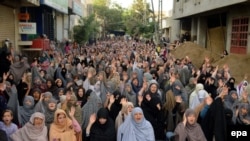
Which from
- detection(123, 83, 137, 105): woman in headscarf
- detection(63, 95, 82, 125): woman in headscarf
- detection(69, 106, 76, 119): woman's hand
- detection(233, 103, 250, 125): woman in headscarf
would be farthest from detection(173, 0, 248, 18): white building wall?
detection(69, 106, 76, 119): woman's hand

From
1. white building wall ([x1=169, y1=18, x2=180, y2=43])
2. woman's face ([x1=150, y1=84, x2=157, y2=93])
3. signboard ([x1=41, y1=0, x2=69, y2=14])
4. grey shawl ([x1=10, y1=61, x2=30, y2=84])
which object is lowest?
woman's face ([x1=150, y1=84, x2=157, y2=93])

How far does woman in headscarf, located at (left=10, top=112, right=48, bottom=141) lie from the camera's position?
4879 millimetres

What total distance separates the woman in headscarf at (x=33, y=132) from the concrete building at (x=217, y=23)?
10104mm

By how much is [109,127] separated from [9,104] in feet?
6.95

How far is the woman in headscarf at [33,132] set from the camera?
16.0 ft

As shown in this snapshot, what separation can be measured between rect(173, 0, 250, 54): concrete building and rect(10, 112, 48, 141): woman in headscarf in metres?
10.1

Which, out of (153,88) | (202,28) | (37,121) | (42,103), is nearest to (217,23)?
(202,28)

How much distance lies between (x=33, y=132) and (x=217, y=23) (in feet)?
62.4

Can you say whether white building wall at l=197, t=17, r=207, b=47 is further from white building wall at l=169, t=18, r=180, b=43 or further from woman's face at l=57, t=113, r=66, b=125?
woman's face at l=57, t=113, r=66, b=125

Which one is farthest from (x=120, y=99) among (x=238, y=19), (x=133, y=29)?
(x=133, y=29)

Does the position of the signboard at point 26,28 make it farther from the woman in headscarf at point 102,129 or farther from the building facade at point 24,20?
the woman in headscarf at point 102,129

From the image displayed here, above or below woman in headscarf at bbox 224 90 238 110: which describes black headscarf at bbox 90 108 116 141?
below

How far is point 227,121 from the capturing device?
20.2 feet

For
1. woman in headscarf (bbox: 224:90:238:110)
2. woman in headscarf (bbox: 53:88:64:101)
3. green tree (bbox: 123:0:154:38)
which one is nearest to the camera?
woman in headscarf (bbox: 224:90:238:110)
